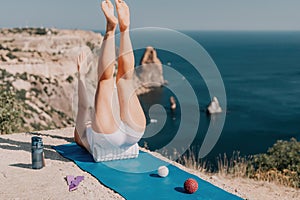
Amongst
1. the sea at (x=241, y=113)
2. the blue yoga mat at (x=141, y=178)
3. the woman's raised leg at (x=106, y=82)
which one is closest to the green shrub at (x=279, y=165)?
the blue yoga mat at (x=141, y=178)

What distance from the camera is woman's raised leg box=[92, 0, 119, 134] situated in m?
7.14

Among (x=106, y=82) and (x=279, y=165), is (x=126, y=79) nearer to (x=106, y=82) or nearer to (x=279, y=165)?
(x=106, y=82)

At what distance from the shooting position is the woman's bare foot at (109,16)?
7.13m

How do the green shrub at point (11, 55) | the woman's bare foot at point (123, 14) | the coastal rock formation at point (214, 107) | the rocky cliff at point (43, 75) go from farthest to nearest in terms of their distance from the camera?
the coastal rock formation at point (214, 107), the green shrub at point (11, 55), the rocky cliff at point (43, 75), the woman's bare foot at point (123, 14)

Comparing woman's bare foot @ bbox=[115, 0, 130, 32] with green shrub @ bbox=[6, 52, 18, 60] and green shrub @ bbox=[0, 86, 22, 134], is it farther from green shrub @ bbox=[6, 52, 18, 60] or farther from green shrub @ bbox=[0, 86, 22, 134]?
green shrub @ bbox=[6, 52, 18, 60]

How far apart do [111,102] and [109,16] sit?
58.5 inches

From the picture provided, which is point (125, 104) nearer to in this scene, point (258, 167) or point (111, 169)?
point (111, 169)

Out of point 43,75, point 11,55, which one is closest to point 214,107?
point 43,75

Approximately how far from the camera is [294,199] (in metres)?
7.20

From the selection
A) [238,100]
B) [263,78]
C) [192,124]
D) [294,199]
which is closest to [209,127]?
[192,124]

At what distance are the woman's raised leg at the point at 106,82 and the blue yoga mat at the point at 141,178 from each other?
0.66 meters

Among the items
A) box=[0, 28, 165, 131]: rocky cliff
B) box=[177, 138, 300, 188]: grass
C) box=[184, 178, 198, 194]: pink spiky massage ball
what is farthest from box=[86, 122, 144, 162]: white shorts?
box=[0, 28, 165, 131]: rocky cliff

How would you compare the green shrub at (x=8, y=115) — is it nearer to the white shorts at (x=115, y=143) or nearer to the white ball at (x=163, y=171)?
the white shorts at (x=115, y=143)

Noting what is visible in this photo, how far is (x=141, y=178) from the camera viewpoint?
6.83m
